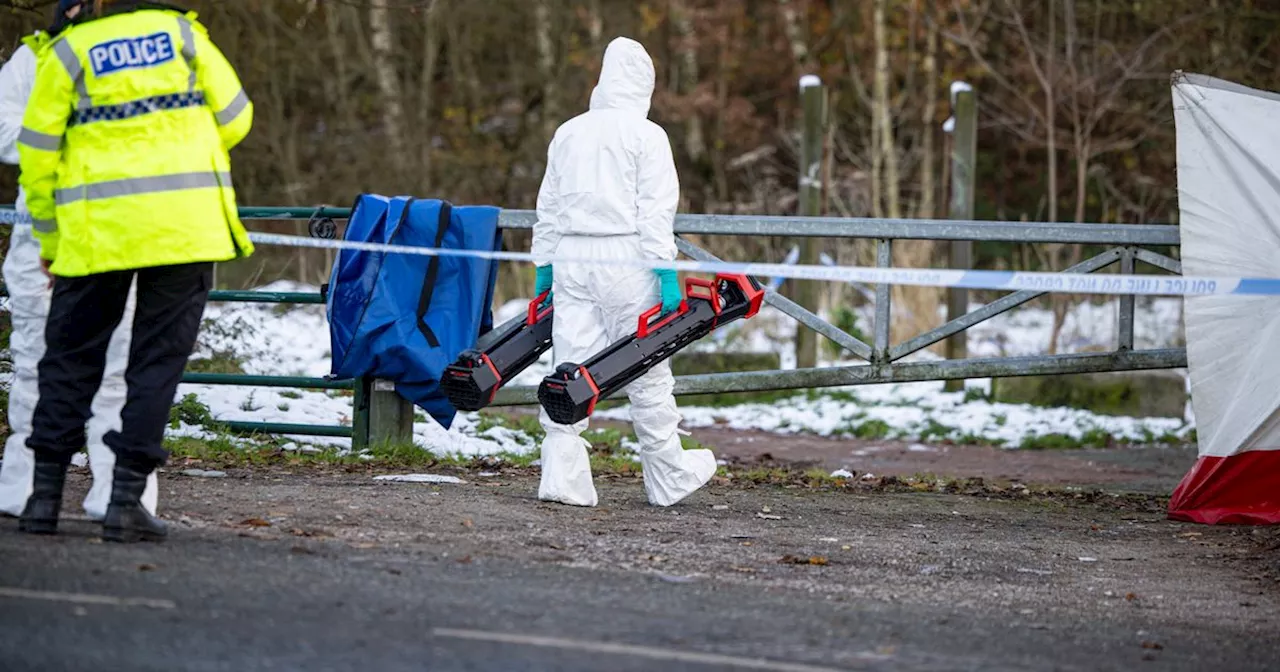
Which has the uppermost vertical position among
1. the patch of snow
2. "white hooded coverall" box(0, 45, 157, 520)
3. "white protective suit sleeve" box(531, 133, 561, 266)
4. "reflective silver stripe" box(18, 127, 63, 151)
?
"reflective silver stripe" box(18, 127, 63, 151)

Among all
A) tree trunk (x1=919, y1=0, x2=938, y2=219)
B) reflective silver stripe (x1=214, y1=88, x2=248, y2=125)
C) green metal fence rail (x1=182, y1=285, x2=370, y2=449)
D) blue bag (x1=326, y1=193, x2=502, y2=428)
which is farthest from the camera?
tree trunk (x1=919, y1=0, x2=938, y2=219)

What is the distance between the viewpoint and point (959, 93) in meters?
13.2

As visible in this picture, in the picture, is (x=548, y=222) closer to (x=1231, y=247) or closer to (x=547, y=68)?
(x=1231, y=247)

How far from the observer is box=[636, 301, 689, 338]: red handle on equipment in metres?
6.90

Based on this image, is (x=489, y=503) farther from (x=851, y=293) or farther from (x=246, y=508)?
(x=851, y=293)

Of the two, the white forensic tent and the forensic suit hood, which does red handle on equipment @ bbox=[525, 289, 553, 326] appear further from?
the white forensic tent

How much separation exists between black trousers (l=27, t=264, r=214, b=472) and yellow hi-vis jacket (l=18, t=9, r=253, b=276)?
133 millimetres

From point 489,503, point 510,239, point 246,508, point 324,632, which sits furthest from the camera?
point 510,239

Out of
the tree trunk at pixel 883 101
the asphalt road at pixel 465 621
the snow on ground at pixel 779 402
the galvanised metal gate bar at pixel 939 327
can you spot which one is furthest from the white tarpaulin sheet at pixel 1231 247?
the tree trunk at pixel 883 101

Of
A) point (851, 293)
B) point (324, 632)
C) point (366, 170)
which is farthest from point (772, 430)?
point (366, 170)

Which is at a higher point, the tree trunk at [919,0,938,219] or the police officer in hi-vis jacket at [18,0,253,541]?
the tree trunk at [919,0,938,219]

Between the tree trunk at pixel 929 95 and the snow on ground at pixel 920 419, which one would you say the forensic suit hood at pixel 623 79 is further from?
the tree trunk at pixel 929 95

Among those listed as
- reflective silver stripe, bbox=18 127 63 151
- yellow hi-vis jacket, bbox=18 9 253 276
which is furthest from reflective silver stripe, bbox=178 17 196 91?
reflective silver stripe, bbox=18 127 63 151

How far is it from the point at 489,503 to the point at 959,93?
24.7 ft
